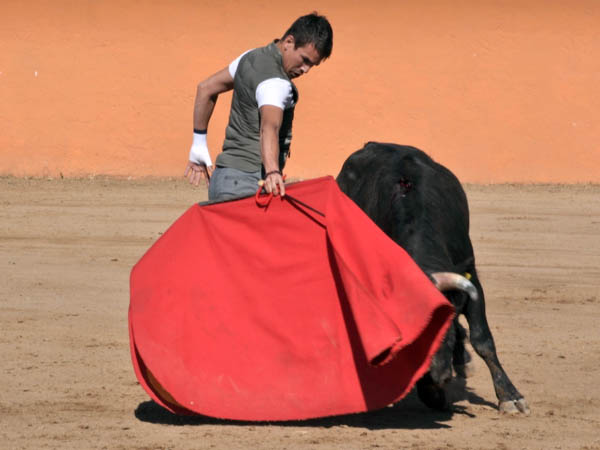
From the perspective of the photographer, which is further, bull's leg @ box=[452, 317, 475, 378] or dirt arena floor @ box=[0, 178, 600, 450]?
bull's leg @ box=[452, 317, 475, 378]

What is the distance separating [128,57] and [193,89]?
3.10ft

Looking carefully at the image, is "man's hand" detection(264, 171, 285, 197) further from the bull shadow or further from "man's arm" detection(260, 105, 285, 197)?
the bull shadow

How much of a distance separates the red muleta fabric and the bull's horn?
0.80 feet

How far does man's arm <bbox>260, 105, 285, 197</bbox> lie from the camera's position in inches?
169

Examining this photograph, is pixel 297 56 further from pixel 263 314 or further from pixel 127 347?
pixel 127 347

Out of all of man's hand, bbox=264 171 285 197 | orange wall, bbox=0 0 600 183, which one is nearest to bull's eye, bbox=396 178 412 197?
man's hand, bbox=264 171 285 197

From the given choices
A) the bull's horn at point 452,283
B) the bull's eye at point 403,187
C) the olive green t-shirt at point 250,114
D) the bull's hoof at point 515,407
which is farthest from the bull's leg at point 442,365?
the olive green t-shirt at point 250,114

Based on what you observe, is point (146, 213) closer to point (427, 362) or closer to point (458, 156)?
point (458, 156)

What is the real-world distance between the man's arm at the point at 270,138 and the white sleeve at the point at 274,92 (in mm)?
26

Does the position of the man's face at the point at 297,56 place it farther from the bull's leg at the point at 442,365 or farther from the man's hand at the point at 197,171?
the bull's leg at the point at 442,365

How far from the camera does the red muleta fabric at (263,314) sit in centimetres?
440

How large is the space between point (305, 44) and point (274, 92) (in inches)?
9.1

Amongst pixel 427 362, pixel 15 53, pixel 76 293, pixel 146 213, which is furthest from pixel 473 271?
pixel 15 53

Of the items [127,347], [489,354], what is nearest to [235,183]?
[489,354]
